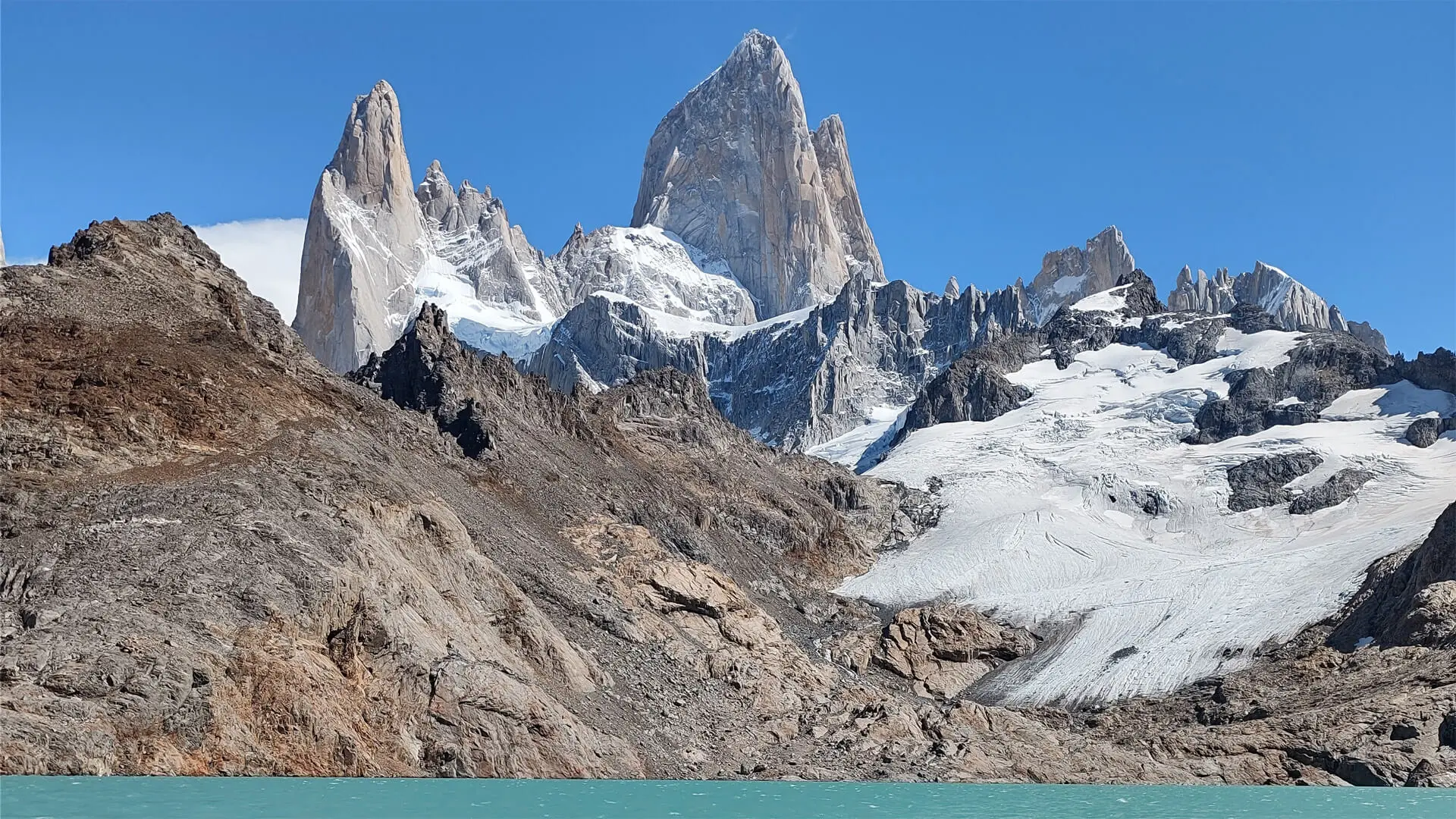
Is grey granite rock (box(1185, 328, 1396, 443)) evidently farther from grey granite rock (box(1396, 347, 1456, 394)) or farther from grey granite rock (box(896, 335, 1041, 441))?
grey granite rock (box(896, 335, 1041, 441))

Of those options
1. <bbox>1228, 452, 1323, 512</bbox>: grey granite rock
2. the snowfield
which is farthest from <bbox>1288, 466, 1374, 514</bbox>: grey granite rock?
<bbox>1228, 452, 1323, 512</bbox>: grey granite rock

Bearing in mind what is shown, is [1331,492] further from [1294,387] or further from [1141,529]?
[1294,387]

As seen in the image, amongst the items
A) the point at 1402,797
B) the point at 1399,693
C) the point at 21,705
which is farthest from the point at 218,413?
the point at 1399,693

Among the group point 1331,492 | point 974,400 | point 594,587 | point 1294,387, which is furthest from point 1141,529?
point 594,587

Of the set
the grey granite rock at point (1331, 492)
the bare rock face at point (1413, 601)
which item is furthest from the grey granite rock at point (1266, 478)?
the bare rock face at point (1413, 601)

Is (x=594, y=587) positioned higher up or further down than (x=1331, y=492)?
further down

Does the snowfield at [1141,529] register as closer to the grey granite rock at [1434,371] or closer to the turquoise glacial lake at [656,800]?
the grey granite rock at [1434,371]
